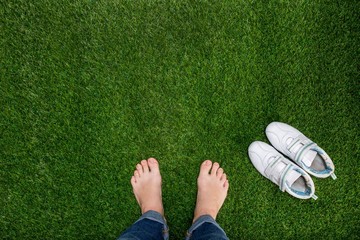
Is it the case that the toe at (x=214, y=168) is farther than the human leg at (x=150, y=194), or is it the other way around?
the toe at (x=214, y=168)

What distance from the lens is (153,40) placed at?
5.74 feet

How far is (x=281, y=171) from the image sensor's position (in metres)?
1.71

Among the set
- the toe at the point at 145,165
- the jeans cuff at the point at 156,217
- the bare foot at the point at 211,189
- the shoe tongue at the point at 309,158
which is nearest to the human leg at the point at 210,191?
the bare foot at the point at 211,189

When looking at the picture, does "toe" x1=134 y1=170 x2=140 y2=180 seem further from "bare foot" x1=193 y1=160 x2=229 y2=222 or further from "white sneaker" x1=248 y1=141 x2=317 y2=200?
"white sneaker" x1=248 y1=141 x2=317 y2=200

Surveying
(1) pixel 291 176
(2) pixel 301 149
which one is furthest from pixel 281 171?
(2) pixel 301 149

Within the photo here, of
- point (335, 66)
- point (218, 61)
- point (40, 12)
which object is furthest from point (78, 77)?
point (335, 66)

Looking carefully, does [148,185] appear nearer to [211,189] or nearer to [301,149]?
[211,189]

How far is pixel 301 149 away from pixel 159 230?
0.86m

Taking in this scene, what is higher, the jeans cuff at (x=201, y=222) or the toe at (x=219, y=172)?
the toe at (x=219, y=172)

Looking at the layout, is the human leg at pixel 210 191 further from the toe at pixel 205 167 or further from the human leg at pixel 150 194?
the human leg at pixel 150 194

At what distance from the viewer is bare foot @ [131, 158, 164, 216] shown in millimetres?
1714

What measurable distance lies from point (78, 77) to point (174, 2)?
2.19 ft

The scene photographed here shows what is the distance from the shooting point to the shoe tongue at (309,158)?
1.72 meters

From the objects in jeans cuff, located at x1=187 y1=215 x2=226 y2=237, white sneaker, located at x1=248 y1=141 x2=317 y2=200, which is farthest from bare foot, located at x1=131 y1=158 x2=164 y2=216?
white sneaker, located at x1=248 y1=141 x2=317 y2=200
